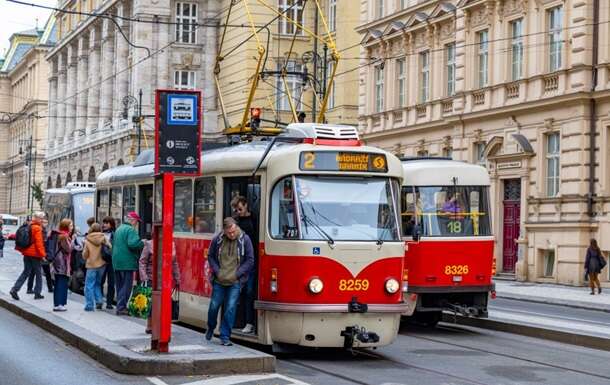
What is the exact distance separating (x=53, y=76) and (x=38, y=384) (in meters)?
91.9

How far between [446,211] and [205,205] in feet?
15.7

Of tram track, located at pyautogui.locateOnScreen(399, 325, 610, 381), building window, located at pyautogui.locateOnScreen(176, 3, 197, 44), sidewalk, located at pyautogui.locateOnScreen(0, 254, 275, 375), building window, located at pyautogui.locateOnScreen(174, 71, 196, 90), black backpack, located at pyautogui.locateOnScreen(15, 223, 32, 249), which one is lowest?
tram track, located at pyautogui.locateOnScreen(399, 325, 610, 381)

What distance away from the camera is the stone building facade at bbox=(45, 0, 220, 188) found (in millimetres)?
73125

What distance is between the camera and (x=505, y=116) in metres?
40.9

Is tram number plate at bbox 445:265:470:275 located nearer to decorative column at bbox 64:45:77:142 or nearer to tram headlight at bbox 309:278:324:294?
tram headlight at bbox 309:278:324:294

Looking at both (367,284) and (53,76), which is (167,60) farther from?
(367,284)

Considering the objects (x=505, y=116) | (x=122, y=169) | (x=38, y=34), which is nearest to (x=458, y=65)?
(x=505, y=116)

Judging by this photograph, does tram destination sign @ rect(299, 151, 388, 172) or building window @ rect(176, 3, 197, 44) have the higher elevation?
building window @ rect(176, 3, 197, 44)

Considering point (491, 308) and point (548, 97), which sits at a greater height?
point (548, 97)

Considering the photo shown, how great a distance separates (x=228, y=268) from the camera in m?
15.9

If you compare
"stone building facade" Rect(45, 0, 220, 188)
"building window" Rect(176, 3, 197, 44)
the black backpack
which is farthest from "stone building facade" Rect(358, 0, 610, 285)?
"building window" Rect(176, 3, 197, 44)

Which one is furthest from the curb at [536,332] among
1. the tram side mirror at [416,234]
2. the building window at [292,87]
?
the building window at [292,87]

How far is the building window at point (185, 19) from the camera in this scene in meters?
73.9

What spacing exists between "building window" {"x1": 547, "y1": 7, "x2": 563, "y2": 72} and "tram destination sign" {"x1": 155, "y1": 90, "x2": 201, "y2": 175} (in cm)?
2531
